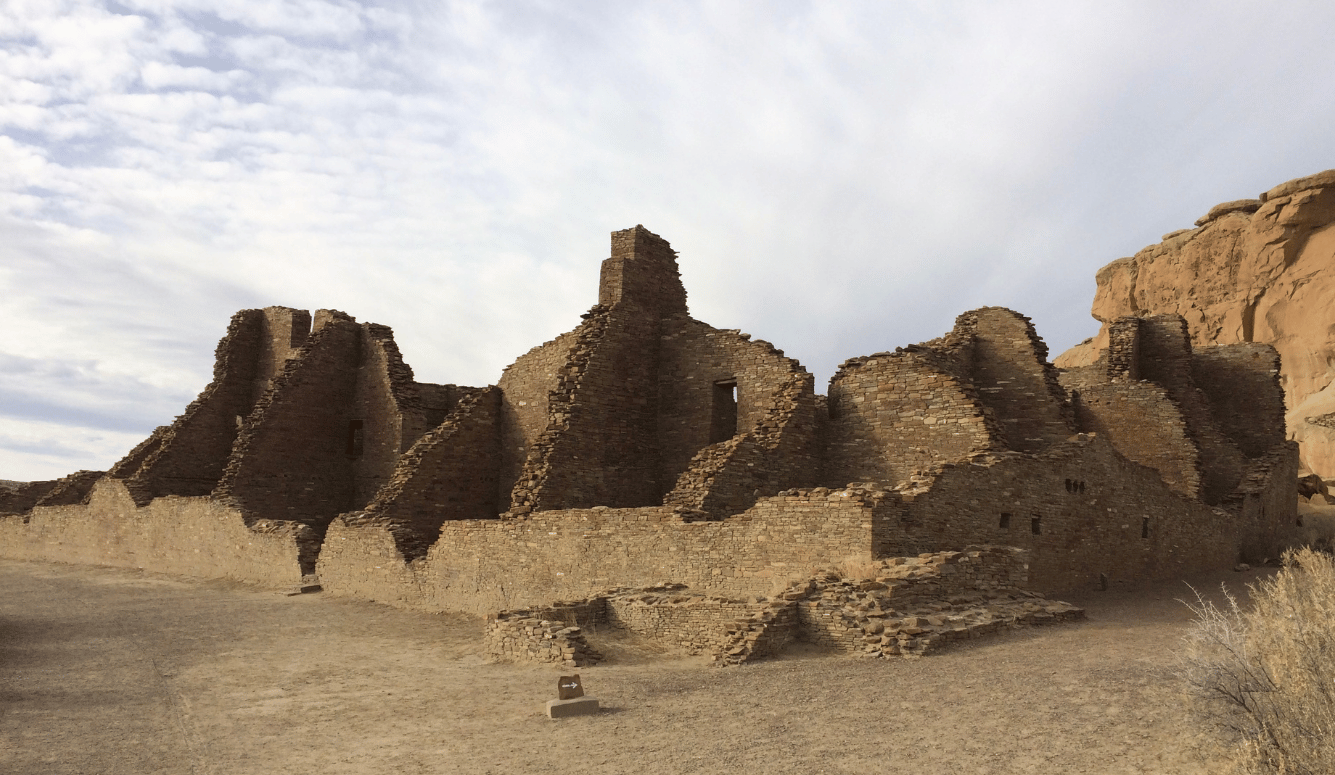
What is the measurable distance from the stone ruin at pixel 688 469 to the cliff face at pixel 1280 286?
1202 cm

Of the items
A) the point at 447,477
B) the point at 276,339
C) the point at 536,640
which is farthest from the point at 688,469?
the point at 276,339

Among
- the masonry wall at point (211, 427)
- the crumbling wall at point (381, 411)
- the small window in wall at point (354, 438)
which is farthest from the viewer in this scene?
the masonry wall at point (211, 427)

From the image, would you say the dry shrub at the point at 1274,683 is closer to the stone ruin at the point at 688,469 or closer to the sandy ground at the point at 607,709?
the sandy ground at the point at 607,709

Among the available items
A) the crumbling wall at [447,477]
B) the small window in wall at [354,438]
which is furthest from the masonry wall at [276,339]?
the crumbling wall at [447,477]

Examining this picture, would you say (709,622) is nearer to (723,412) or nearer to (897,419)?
(897,419)

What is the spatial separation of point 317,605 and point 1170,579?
13714mm

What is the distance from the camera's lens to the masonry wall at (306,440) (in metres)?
21.4

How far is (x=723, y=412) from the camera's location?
56.1 ft

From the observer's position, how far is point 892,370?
48.5 ft

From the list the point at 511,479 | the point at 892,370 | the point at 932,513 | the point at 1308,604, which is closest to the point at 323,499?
the point at 511,479

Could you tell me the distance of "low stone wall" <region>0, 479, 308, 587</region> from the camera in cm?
1770

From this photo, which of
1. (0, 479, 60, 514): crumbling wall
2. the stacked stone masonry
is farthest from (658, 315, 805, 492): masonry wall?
(0, 479, 60, 514): crumbling wall

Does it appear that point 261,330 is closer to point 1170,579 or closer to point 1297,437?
point 1170,579

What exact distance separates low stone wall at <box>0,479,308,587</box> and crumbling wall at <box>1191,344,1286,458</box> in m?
20.0
